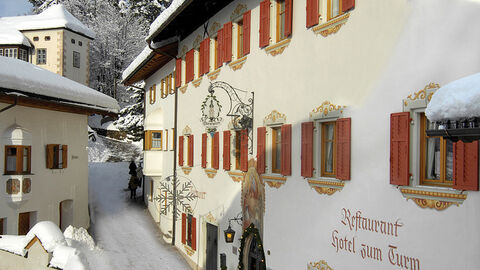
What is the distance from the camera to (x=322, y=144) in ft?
28.0

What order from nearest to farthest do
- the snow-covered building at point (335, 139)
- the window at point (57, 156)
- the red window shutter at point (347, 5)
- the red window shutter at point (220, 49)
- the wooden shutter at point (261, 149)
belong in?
the snow-covered building at point (335, 139) → the red window shutter at point (347, 5) → the wooden shutter at point (261, 149) → the red window shutter at point (220, 49) → the window at point (57, 156)

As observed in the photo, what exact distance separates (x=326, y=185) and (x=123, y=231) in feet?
46.6

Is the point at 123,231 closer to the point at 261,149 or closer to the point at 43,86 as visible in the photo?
the point at 43,86

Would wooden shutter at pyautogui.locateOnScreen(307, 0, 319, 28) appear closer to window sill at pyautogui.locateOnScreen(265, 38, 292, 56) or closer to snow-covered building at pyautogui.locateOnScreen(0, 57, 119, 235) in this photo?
window sill at pyautogui.locateOnScreen(265, 38, 292, 56)

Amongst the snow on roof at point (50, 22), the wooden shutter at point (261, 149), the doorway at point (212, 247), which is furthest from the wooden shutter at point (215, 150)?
the snow on roof at point (50, 22)

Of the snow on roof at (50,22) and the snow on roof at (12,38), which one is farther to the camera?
the snow on roof at (50,22)

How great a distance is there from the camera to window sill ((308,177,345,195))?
789 centimetres

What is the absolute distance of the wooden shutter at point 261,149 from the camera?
34.7ft

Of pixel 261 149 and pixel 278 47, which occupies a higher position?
pixel 278 47

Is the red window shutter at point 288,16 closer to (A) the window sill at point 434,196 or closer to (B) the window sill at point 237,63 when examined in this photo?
(B) the window sill at point 237,63

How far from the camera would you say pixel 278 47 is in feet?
32.7

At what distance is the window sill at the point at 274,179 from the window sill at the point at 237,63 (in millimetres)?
3202

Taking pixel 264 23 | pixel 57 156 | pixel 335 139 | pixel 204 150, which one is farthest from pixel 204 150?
pixel 335 139

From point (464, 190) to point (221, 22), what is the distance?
9.36 metres
